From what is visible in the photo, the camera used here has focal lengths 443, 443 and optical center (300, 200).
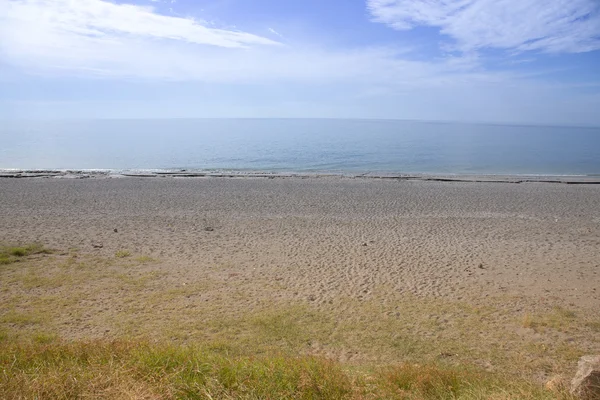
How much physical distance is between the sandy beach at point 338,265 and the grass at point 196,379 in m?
2.64

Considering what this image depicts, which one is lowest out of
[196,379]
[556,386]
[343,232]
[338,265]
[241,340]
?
[241,340]

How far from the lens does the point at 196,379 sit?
12.8 feet

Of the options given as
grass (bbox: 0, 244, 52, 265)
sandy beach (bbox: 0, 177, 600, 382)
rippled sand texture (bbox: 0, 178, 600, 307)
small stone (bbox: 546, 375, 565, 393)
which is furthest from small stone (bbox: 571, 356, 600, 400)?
grass (bbox: 0, 244, 52, 265)

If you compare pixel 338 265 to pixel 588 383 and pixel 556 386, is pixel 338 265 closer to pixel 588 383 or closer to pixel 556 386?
pixel 556 386

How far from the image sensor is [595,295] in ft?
Result: 31.4

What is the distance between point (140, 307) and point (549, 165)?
4150 cm

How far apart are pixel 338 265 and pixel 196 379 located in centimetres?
805

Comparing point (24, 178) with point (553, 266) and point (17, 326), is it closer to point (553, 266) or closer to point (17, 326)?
point (17, 326)

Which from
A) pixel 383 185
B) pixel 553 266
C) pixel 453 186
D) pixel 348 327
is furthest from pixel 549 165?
pixel 348 327

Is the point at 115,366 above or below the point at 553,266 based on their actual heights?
above

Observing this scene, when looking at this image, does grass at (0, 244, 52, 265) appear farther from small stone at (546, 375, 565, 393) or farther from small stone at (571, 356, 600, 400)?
small stone at (571, 356, 600, 400)

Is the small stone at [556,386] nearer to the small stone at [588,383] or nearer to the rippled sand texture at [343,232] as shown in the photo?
the small stone at [588,383]

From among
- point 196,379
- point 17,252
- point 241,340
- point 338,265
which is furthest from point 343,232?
point 196,379

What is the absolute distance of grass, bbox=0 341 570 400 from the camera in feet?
11.7
